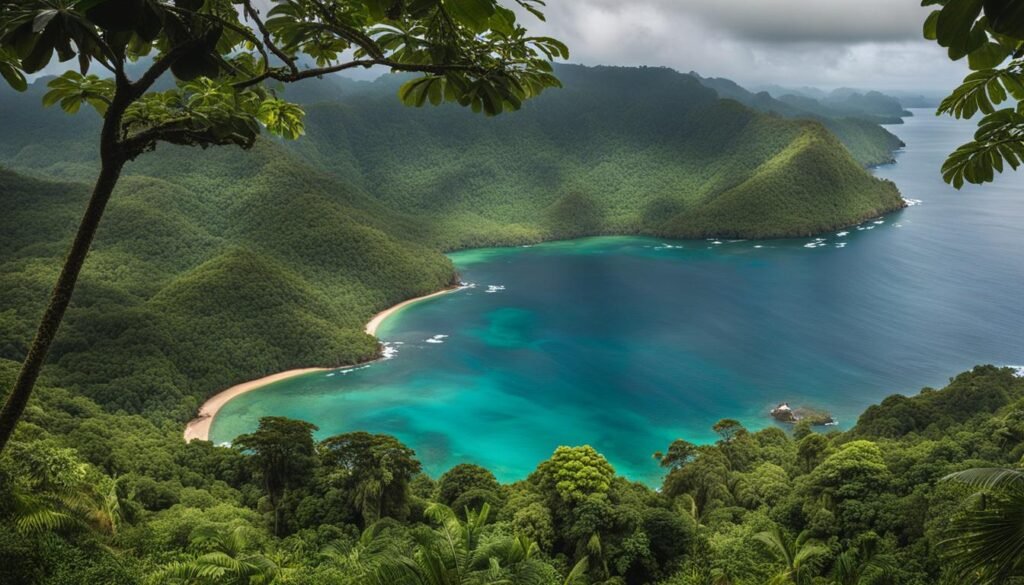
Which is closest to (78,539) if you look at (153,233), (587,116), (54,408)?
(54,408)

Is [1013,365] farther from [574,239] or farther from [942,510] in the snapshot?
[574,239]

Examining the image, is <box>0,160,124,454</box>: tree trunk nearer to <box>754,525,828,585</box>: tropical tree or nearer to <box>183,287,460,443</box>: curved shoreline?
<box>754,525,828,585</box>: tropical tree

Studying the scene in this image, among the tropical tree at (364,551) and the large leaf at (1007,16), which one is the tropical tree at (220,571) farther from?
the large leaf at (1007,16)

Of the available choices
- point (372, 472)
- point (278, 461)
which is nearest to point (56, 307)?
point (372, 472)

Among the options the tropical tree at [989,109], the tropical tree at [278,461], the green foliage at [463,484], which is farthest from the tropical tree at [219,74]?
the tropical tree at [278,461]

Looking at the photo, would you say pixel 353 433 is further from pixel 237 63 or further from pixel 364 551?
pixel 237 63
